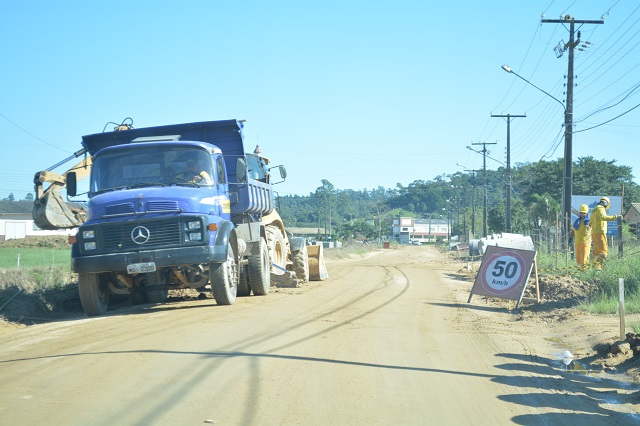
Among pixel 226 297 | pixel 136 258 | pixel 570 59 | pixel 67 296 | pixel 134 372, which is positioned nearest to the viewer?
pixel 134 372

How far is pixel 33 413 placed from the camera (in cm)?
596

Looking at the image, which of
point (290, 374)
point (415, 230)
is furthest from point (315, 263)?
point (415, 230)

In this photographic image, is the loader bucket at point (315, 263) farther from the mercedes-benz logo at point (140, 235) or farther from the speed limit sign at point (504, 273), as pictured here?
the mercedes-benz logo at point (140, 235)

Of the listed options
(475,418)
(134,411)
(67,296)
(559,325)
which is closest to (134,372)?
(134,411)

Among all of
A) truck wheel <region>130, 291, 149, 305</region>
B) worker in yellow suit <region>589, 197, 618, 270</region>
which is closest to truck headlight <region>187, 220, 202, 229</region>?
truck wheel <region>130, 291, 149, 305</region>

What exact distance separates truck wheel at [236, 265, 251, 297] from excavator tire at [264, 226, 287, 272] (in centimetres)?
152

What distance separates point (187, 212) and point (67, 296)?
5188 mm

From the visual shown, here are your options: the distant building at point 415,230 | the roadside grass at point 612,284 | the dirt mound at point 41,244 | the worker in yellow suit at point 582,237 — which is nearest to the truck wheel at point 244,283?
the roadside grass at point 612,284

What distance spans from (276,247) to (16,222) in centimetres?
6480

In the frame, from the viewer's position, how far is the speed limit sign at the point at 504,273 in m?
16.4

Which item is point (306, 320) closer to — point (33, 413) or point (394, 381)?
point (394, 381)

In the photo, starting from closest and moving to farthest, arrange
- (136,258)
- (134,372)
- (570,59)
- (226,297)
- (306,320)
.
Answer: (134,372)
(306,320)
(136,258)
(226,297)
(570,59)

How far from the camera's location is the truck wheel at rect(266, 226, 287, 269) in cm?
1832

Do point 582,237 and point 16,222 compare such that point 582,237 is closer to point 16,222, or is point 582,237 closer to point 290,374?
point 290,374
